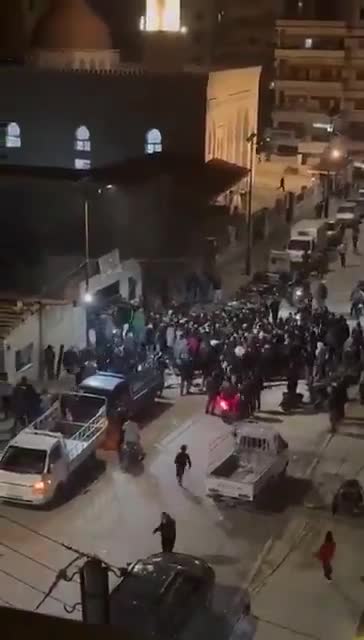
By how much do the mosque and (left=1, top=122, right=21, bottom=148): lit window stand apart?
0.03m

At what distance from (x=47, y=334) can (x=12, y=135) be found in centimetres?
1357

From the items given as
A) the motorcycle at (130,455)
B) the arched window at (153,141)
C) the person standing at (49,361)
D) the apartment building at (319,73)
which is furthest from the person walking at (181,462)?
the apartment building at (319,73)

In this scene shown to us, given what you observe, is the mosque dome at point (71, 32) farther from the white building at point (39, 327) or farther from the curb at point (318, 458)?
the curb at point (318, 458)

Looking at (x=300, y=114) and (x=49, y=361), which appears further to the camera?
(x=300, y=114)

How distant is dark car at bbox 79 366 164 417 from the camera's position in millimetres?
17141

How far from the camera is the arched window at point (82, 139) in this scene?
3119 centimetres

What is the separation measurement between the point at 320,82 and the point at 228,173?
25.1m

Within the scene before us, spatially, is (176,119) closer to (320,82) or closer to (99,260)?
(99,260)

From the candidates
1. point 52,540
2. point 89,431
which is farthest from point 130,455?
point 52,540

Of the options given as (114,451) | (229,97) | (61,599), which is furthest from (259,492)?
(229,97)

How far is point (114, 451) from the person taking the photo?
16.3 m

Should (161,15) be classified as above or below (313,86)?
above

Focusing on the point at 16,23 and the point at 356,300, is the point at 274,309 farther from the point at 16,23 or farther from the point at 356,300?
the point at 16,23

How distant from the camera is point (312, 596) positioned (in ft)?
39.2
